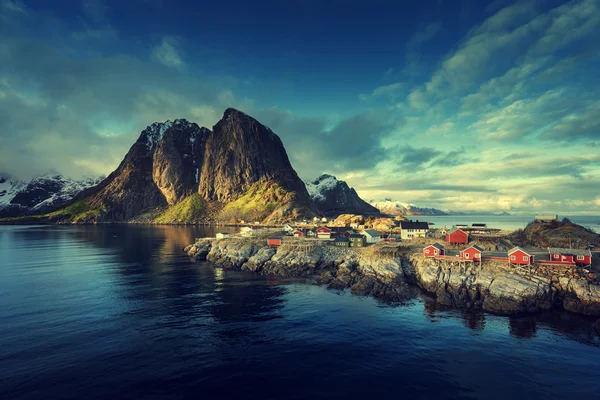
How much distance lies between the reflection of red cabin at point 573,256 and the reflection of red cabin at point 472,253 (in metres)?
12.3

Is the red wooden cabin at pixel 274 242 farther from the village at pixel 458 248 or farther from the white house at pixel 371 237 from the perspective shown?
the white house at pixel 371 237

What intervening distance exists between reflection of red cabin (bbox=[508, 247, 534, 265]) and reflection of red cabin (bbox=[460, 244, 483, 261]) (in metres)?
5.22

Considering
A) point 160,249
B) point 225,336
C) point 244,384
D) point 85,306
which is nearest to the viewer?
point 244,384

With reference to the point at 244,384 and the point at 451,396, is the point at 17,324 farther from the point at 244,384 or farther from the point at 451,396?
the point at 451,396

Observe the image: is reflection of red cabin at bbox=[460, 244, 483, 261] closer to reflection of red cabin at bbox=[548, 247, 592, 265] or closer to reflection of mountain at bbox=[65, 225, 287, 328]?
reflection of red cabin at bbox=[548, 247, 592, 265]

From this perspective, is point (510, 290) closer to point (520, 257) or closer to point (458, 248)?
point (520, 257)

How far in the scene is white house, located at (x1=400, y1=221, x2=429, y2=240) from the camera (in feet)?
357

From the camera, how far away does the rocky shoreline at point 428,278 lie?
48.4 meters

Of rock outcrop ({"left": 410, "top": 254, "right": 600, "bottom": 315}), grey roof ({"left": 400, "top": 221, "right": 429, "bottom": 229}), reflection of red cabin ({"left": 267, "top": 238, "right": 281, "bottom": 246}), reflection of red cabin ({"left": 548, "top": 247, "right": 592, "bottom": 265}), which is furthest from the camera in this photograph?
grey roof ({"left": 400, "top": 221, "right": 429, "bottom": 229})

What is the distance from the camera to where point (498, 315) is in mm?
46625

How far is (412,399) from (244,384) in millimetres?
16230

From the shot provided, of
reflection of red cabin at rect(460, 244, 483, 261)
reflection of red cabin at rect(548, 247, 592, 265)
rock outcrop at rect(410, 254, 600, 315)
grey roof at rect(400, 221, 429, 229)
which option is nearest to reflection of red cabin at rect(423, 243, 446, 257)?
reflection of red cabin at rect(460, 244, 483, 261)

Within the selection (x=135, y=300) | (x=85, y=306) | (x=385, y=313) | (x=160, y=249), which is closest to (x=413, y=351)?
(x=385, y=313)

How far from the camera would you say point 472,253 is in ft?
198
